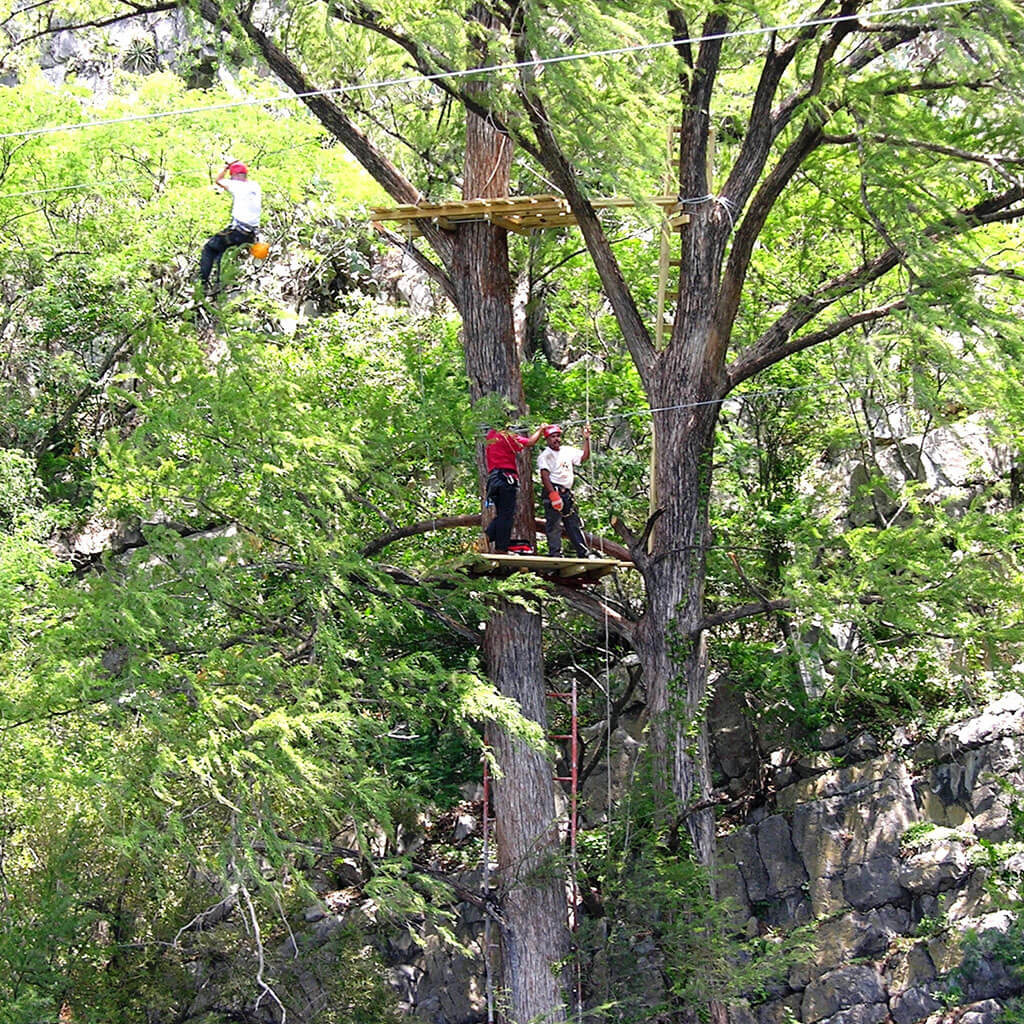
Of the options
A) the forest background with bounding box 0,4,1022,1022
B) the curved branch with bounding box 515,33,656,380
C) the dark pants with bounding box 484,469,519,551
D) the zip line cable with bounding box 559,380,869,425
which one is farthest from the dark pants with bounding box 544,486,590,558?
the curved branch with bounding box 515,33,656,380

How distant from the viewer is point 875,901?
11430mm

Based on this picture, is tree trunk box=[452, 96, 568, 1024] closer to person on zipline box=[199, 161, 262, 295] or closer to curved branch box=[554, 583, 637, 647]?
curved branch box=[554, 583, 637, 647]

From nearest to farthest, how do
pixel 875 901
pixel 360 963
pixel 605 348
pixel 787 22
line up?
pixel 787 22
pixel 360 963
pixel 875 901
pixel 605 348

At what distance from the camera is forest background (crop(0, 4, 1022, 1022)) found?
868 cm

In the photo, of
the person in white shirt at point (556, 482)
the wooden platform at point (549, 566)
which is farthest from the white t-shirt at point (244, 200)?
the wooden platform at point (549, 566)

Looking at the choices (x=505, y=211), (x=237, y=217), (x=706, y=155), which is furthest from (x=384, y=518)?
(x=706, y=155)

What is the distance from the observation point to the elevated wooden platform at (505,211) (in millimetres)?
9961

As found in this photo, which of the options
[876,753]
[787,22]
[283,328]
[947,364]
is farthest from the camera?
A: [283,328]

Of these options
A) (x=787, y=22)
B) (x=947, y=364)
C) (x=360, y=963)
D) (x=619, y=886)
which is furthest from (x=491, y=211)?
(x=360, y=963)

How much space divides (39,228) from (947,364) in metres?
11.6

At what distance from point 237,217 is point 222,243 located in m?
0.34

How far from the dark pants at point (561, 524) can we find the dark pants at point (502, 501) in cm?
32

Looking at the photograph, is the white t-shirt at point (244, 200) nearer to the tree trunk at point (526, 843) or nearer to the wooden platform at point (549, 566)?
the wooden platform at point (549, 566)

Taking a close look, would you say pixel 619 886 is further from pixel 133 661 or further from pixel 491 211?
Answer: pixel 491 211
